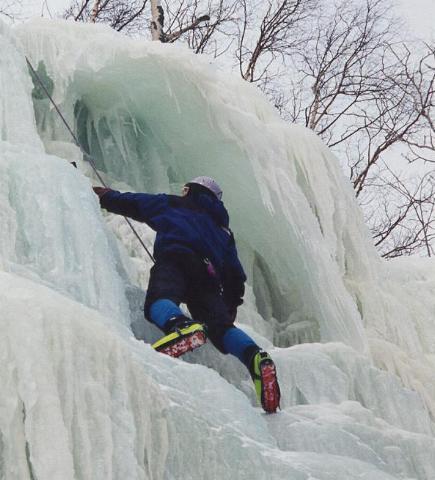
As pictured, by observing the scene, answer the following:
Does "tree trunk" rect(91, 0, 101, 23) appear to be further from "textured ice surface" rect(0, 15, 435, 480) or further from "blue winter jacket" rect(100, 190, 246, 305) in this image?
"blue winter jacket" rect(100, 190, 246, 305)

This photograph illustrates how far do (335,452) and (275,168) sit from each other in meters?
2.78

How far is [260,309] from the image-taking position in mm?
5801

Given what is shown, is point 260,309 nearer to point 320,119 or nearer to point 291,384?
point 291,384

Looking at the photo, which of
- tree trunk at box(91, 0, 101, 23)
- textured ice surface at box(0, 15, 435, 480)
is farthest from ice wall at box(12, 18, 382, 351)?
tree trunk at box(91, 0, 101, 23)

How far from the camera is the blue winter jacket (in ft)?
12.8

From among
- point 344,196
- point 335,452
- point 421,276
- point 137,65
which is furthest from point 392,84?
point 335,452

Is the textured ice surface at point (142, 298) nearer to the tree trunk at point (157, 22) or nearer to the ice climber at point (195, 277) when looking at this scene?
the ice climber at point (195, 277)

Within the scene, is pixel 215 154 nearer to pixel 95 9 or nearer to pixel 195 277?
pixel 195 277

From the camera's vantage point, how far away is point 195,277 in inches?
152

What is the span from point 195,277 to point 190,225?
0.85ft

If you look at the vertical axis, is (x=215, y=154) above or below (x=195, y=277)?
above

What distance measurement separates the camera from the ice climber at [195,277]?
A: 3320 mm

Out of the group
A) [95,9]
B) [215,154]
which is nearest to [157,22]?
[95,9]

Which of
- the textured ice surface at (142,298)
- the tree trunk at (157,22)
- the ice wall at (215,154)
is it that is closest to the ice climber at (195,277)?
the textured ice surface at (142,298)
